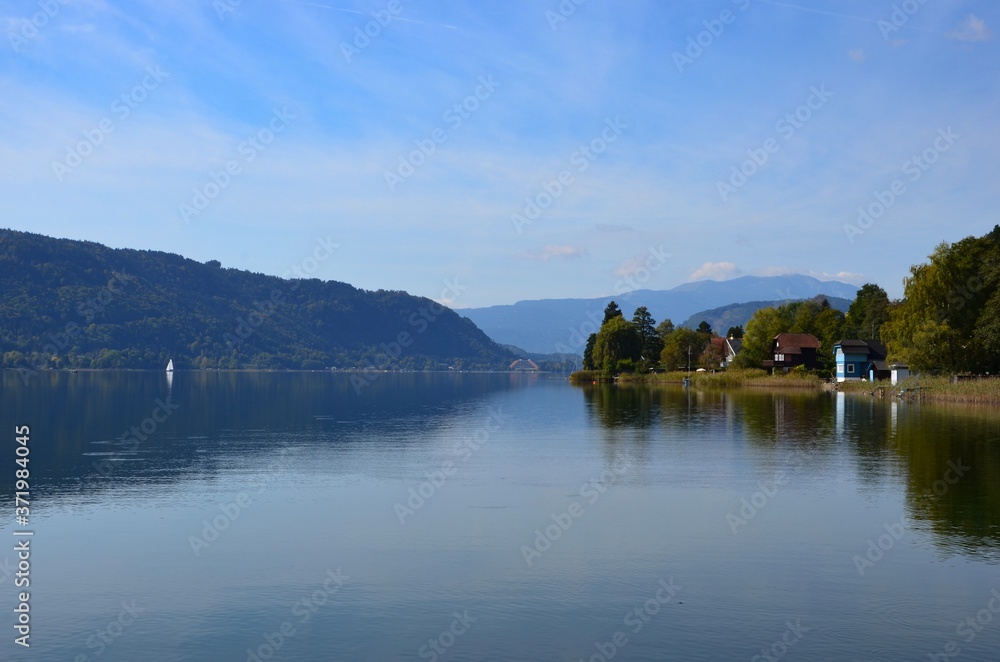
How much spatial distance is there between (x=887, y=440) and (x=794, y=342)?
93427mm

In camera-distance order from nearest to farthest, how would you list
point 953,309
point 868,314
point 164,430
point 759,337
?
point 164,430 < point 953,309 < point 868,314 < point 759,337

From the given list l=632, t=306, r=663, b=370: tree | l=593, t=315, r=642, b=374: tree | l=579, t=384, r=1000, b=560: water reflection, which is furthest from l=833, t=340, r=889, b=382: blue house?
l=593, t=315, r=642, b=374: tree

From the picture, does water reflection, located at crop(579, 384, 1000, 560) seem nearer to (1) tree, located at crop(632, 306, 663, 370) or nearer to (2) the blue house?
(2) the blue house

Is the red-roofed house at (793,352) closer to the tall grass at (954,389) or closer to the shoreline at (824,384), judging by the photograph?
the shoreline at (824,384)

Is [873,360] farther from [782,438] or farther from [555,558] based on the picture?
[555,558]

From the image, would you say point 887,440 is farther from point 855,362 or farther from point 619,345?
point 619,345

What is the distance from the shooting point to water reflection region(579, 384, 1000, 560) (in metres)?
25.5

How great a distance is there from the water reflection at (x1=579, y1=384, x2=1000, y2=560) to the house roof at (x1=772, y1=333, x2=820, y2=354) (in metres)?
51.9

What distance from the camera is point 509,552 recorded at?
21.2 meters

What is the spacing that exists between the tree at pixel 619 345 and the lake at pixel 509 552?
373ft

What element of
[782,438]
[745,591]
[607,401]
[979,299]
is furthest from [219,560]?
[979,299]

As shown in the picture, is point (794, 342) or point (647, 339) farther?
point (647, 339)

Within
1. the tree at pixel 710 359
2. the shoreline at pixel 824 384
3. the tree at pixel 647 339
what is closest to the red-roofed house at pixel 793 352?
the shoreline at pixel 824 384

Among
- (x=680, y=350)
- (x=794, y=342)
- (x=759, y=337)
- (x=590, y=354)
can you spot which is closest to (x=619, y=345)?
(x=680, y=350)
